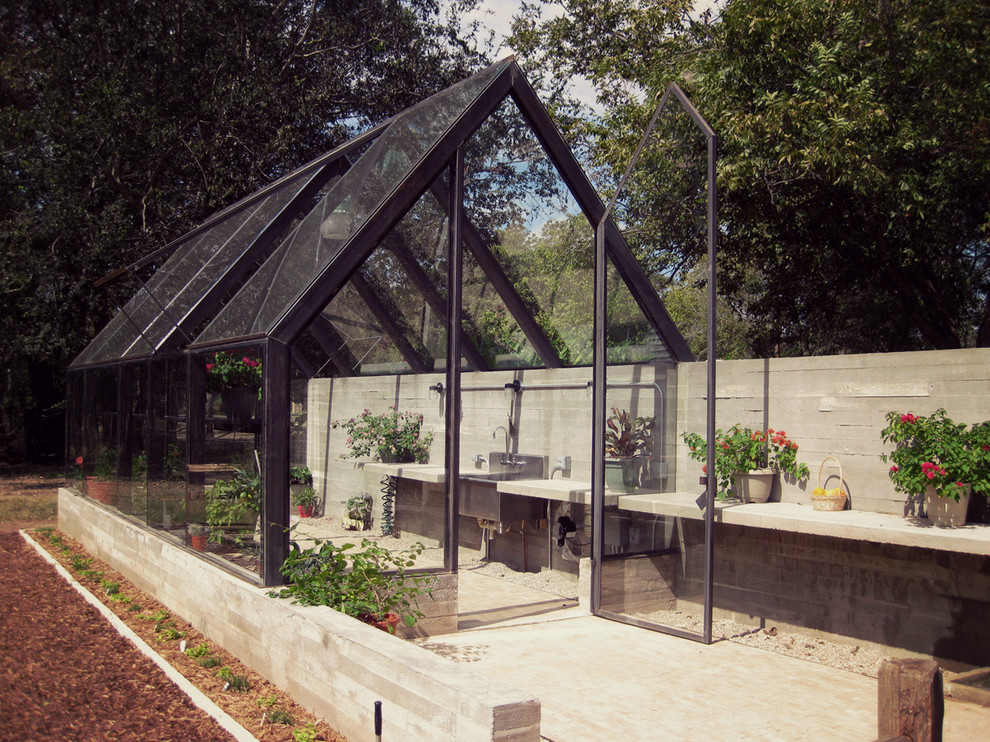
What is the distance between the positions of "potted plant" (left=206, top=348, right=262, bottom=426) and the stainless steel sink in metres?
2.74

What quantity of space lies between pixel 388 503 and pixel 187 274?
2.96 metres

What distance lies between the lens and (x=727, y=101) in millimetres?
9008

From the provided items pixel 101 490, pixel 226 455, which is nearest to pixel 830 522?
pixel 226 455

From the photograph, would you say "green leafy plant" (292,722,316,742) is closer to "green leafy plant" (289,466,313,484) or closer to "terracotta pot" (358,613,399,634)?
"terracotta pot" (358,613,399,634)

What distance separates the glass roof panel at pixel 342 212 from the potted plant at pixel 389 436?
2047 mm

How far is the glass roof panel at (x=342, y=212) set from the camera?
17.9 feet

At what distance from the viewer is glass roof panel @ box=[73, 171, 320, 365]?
7.25 meters

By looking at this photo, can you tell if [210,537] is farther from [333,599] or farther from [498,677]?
[498,677]

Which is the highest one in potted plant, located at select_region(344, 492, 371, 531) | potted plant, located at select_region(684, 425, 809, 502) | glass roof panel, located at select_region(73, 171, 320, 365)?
glass roof panel, located at select_region(73, 171, 320, 365)

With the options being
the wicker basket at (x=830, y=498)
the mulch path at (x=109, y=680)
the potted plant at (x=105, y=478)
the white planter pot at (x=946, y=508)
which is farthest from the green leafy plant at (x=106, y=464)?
the white planter pot at (x=946, y=508)

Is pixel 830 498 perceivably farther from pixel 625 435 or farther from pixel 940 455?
pixel 625 435

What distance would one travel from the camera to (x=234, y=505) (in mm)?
5738

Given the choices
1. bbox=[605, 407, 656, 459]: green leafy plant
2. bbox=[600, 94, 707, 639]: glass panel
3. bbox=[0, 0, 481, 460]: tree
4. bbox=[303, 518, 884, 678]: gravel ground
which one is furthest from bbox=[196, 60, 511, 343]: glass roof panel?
bbox=[0, 0, 481, 460]: tree

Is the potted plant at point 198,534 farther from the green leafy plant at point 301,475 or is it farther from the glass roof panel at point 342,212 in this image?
the glass roof panel at point 342,212
